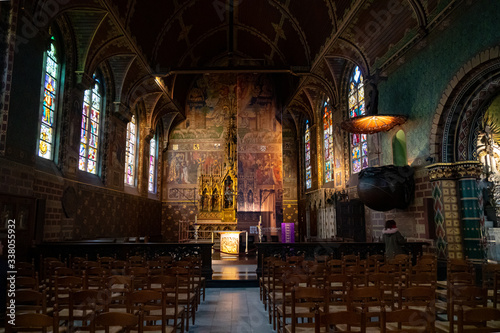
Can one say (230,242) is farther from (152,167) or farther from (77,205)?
(152,167)

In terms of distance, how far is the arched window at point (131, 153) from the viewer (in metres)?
17.6

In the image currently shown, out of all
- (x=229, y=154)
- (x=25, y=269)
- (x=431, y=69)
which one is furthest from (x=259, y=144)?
(x=25, y=269)

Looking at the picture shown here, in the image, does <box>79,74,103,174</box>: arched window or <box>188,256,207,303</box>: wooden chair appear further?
<box>79,74,103,174</box>: arched window

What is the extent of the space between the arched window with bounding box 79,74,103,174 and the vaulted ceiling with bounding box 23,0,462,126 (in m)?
0.93

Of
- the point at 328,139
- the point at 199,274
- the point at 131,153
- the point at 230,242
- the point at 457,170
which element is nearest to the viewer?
the point at 199,274

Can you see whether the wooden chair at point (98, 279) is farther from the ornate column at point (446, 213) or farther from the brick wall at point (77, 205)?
the ornate column at point (446, 213)

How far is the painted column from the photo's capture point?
8547mm

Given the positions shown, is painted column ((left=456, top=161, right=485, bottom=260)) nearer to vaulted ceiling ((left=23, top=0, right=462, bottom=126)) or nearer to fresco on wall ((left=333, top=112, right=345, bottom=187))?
vaulted ceiling ((left=23, top=0, right=462, bottom=126))

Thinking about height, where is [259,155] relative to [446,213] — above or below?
above

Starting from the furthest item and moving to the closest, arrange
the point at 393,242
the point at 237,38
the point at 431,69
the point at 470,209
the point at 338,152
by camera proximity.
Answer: the point at 237,38 → the point at 338,152 → the point at 431,69 → the point at 470,209 → the point at 393,242

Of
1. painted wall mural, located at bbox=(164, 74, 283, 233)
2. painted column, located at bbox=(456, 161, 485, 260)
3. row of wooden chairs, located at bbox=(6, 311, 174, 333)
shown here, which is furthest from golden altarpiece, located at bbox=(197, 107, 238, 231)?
row of wooden chairs, located at bbox=(6, 311, 174, 333)

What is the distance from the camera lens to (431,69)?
943 cm

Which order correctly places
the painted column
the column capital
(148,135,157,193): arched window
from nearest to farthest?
1. the painted column
2. the column capital
3. (148,135,157,193): arched window

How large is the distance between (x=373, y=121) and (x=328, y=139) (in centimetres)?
748
